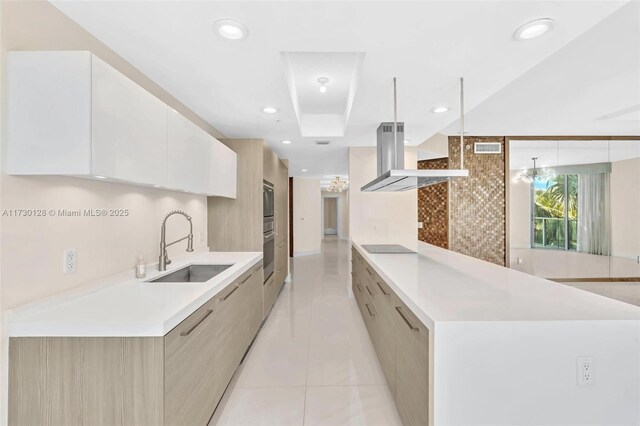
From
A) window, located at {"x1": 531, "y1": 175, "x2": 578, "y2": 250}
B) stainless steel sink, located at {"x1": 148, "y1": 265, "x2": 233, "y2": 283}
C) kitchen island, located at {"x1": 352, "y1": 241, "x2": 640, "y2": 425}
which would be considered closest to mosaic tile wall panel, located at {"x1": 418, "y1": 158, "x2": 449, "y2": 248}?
window, located at {"x1": 531, "y1": 175, "x2": 578, "y2": 250}

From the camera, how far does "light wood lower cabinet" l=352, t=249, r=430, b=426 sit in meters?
1.32

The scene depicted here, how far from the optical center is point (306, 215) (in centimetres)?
915

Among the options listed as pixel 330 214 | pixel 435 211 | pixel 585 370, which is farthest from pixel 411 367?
pixel 330 214

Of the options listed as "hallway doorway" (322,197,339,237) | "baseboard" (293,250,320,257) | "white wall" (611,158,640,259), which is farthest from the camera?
"hallway doorway" (322,197,339,237)

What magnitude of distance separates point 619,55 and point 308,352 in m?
3.78

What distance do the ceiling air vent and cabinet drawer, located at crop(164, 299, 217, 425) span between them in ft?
16.2

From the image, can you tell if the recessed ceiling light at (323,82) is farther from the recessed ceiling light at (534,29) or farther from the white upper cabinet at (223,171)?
the recessed ceiling light at (534,29)

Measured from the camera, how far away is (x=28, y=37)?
1.29m

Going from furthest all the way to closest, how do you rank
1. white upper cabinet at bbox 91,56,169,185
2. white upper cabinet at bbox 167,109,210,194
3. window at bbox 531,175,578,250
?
window at bbox 531,175,578,250, white upper cabinet at bbox 167,109,210,194, white upper cabinet at bbox 91,56,169,185

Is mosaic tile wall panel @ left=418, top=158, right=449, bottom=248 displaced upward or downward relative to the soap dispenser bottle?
upward

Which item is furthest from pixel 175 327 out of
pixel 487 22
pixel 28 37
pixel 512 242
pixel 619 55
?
pixel 512 242

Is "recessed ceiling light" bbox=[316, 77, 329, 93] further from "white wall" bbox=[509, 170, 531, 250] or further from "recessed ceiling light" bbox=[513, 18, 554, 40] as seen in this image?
"white wall" bbox=[509, 170, 531, 250]

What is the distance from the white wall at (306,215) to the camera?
8992mm

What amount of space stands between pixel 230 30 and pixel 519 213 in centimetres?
520
